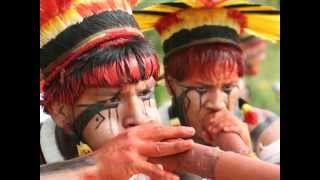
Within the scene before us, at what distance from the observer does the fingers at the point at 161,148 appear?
1873 millimetres

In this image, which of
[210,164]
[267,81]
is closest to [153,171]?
[210,164]

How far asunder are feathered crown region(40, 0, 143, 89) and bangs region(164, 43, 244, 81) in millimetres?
238

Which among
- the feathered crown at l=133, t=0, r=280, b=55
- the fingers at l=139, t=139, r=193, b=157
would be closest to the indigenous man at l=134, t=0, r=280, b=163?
the feathered crown at l=133, t=0, r=280, b=55

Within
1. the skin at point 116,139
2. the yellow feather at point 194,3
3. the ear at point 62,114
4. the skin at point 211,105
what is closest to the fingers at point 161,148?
the skin at point 116,139

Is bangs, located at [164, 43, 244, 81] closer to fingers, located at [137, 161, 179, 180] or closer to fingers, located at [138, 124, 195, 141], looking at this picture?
fingers, located at [138, 124, 195, 141]

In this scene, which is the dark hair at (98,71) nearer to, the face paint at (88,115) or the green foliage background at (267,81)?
the face paint at (88,115)

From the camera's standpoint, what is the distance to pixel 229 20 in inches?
80.7

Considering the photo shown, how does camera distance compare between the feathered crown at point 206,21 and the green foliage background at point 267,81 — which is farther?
the green foliage background at point 267,81

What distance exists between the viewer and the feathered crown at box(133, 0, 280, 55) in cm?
199

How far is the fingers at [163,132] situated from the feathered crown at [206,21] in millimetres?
243
